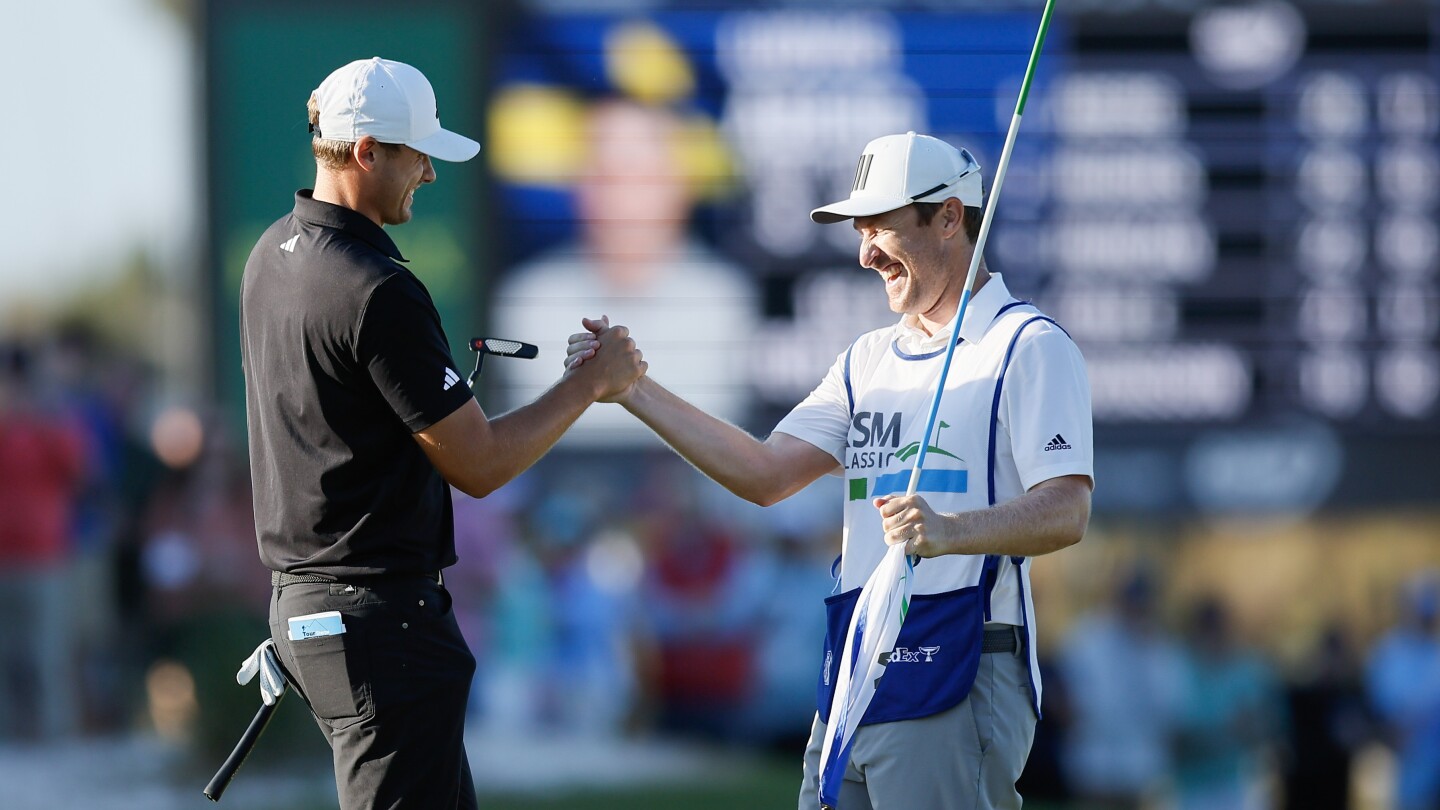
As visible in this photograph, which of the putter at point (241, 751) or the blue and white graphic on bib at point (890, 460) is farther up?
the blue and white graphic on bib at point (890, 460)

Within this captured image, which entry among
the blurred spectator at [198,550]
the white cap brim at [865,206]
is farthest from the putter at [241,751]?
the blurred spectator at [198,550]

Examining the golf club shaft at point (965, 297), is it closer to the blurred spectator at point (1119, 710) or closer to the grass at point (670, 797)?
the grass at point (670, 797)

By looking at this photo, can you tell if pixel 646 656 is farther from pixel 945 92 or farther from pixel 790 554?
pixel 945 92

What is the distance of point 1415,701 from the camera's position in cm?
1073

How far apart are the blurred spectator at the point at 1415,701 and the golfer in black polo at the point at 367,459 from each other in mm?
8289

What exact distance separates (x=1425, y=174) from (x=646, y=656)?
5.36m

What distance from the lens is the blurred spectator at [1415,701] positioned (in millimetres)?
10734

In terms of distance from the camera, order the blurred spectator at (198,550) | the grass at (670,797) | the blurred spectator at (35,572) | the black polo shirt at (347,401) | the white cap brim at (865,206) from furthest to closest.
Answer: the grass at (670,797)
the blurred spectator at (35,572)
the blurred spectator at (198,550)
the white cap brim at (865,206)
the black polo shirt at (347,401)

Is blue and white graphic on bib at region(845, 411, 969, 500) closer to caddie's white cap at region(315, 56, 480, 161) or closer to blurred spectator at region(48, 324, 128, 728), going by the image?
caddie's white cap at region(315, 56, 480, 161)

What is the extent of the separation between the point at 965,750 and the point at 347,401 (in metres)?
1.40

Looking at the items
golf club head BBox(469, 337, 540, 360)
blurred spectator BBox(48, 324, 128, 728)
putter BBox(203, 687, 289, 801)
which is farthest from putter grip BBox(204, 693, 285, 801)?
blurred spectator BBox(48, 324, 128, 728)

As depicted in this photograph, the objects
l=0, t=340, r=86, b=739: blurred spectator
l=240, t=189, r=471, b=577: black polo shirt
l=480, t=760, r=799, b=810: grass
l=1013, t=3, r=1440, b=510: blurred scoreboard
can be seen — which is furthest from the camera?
l=1013, t=3, r=1440, b=510: blurred scoreboard

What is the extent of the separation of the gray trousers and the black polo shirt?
1.00 meters

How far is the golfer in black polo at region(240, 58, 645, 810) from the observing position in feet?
11.9
